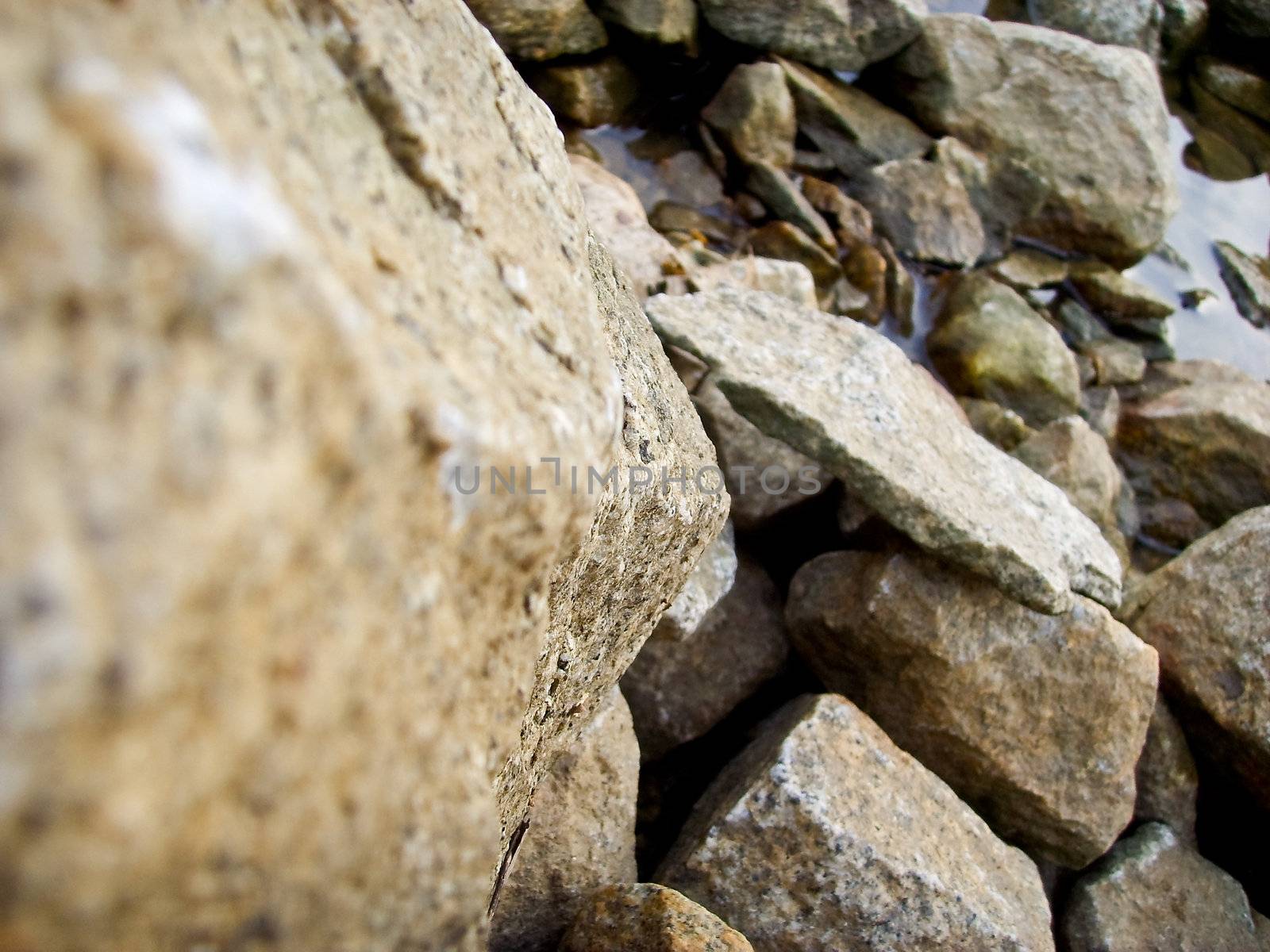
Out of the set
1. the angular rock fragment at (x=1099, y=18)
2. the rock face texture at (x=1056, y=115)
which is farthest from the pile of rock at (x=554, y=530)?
the angular rock fragment at (x=1099, y=18)

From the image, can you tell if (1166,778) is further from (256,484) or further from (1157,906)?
(256,484)

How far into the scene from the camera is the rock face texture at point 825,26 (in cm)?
414

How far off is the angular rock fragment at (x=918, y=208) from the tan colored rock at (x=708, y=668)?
2.42 metres

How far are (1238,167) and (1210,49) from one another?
119cm

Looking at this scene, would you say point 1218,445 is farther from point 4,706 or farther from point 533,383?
point 4,706

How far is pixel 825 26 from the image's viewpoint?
4.34 metres

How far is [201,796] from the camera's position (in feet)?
1.84

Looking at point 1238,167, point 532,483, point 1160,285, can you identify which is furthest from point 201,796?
point 1238,167

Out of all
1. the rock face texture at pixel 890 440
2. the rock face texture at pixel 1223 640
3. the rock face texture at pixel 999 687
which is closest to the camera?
the rock face texture at pixel 890 440

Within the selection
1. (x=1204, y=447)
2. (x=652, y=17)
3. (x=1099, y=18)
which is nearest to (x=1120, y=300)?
(x=1204, y=447)

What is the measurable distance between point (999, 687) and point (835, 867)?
0.84m

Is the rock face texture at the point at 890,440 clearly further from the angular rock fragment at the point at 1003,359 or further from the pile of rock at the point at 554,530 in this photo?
the angular rock fragment at the point at 1003,359

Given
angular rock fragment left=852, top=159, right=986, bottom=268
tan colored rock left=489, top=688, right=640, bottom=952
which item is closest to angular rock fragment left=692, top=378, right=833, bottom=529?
tan colored rock left=489, top=688, right=640, bottom=952

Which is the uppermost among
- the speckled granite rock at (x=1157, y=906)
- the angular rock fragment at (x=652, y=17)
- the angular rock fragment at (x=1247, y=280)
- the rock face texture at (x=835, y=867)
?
the angular rock fragment at (x=652, y=17)
